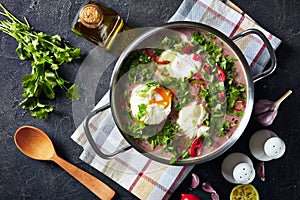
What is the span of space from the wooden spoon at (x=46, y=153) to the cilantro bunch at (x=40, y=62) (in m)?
0.11

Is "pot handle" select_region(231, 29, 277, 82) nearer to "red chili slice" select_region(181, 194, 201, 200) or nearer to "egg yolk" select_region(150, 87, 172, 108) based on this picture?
"egg yolk" select_region(150, 87, 172, 108)

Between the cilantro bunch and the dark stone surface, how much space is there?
62mm

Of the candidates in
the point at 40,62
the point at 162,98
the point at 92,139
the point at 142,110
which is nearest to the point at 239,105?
the point at 162,98

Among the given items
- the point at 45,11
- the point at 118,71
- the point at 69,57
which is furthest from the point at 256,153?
the point at 45,11

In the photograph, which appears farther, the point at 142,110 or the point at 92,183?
the point at 92,183

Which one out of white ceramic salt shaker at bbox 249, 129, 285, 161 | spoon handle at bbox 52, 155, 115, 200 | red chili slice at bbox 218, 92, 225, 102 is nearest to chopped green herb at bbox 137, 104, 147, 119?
red chili slice at bbox 218, 92, 225, 102

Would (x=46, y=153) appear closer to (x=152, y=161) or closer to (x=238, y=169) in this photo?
(x=152, y=161)

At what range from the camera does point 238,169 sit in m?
2.65

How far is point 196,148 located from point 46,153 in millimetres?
877

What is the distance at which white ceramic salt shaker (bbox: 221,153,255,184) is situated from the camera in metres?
2.64

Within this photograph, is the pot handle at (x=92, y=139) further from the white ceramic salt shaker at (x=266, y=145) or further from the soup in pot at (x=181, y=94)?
the white ceramic salt shaker at (x=266, y=145)

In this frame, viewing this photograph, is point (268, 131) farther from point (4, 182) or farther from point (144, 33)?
point (4, 182)

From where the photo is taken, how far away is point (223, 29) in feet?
9.11

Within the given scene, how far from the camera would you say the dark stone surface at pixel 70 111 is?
9.27 feet
